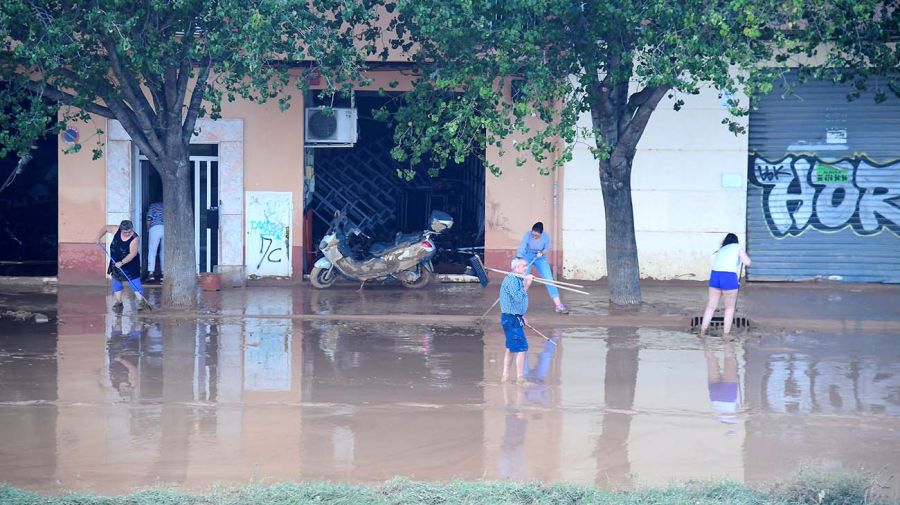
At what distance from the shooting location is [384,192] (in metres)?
22.2

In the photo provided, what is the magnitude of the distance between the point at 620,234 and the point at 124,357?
23.1ft

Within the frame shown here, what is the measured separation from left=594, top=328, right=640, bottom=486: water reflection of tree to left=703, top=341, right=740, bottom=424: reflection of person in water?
2.60 feet

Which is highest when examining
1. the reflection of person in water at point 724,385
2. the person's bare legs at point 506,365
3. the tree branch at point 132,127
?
the tree branch at point 132,127

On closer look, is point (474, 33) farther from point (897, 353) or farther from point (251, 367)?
point (897, 353)

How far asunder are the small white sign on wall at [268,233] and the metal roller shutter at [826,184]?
819 centimetres

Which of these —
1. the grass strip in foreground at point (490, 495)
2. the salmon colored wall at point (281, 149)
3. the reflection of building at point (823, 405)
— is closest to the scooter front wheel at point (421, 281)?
the salmon colored wall at point (281, 149)

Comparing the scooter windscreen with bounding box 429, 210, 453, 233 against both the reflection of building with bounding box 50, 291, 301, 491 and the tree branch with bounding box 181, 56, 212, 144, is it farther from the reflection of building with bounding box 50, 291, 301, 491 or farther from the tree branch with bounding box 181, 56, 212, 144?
the tree branch with bounding box 181, 56, 212, 144

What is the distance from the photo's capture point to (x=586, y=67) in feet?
44.9

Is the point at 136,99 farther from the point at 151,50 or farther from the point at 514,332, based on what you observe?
the point at 514,332

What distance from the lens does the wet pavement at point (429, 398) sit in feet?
26.0

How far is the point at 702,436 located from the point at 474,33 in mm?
6616

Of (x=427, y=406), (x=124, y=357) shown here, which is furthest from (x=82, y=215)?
(x=427, y=406)

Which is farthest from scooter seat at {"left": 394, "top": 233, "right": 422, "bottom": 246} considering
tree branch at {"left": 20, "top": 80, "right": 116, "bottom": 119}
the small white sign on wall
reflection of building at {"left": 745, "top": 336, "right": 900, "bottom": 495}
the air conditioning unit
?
reflection of building at {"left": 745, "top": 336, "right": 900, "bottom": 495}

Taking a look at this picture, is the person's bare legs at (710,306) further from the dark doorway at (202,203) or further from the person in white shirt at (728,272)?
the dark doorway at (202,203)
